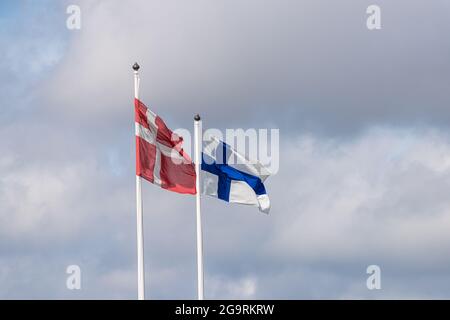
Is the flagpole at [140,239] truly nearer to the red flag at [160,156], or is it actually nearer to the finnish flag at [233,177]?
the red flag at [160,156]

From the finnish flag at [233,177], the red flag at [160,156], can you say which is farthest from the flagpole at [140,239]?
the finnish flag at [233,177]

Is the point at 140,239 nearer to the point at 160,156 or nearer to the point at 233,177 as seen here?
the point at 160,156

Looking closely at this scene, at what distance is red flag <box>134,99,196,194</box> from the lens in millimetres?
59625

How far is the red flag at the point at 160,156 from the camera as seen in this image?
59625 mm

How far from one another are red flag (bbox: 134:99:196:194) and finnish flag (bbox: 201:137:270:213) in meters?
1.26

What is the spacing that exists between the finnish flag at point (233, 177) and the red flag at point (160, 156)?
126 cm

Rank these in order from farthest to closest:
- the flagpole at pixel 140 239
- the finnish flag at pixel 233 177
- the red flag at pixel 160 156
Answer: the finnish flag at pixel 233 177
the red flag at pixel 160 156
the flagpole at pixel 140 239

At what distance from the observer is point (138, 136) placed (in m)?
59.6

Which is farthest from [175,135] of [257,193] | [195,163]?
[257,193]

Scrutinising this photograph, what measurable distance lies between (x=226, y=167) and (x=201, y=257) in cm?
548
